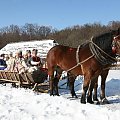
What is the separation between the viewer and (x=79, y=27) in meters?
80.8

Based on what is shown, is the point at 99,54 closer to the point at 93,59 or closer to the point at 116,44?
the point at 93,59

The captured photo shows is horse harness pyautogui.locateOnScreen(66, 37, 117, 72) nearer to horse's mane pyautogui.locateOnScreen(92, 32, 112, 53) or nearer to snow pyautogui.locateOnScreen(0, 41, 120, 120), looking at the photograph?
horse's mane pyautogui.locateOnScreen(92, 32, 112, 53)

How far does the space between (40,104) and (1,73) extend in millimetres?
5609

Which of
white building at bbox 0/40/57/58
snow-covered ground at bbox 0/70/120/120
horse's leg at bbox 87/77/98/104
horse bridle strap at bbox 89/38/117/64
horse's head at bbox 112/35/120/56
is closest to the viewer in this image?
snow-covered ground at bbox 0/70/120/120

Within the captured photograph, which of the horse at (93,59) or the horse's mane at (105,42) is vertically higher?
the horse's mane at (105,42)

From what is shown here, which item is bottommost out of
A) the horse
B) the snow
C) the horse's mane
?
the snow

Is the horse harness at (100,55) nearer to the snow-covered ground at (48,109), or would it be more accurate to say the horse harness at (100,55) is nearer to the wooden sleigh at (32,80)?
the snow-covered ground at (48,109)

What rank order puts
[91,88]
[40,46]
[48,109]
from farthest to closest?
[40,46]
[91,88]
[48,109]

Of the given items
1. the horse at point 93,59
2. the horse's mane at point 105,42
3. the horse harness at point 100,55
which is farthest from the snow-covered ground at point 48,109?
the horse's mane at point 105,42

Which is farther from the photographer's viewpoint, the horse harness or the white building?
the white building

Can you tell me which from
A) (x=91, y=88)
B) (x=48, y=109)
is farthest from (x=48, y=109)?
(x=91, y=88)

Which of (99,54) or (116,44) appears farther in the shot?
(99,54)

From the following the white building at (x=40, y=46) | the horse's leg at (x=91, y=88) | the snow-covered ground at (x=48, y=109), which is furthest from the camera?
the white building at (x=40, y=46)

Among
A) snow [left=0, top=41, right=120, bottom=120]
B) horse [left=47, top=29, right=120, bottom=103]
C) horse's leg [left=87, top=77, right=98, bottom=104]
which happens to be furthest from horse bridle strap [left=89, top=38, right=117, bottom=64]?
snow [left=0, top=41, right=120, bottom=120]
